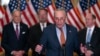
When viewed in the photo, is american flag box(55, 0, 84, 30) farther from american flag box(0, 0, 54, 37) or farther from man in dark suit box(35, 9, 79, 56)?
man in dark suit box(35, 9, 79, 56)

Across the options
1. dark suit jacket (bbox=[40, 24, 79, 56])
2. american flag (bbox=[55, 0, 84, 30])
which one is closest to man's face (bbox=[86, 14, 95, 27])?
dark suit jacket (bbox=[40, 24, 79, 56])

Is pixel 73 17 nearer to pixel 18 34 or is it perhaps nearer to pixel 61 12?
pixel 18 34

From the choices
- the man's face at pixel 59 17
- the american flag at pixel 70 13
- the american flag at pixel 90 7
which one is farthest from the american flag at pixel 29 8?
the man's face at pixel 59 17

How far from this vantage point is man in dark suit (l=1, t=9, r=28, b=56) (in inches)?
241

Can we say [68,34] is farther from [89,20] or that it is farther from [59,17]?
[89,20]

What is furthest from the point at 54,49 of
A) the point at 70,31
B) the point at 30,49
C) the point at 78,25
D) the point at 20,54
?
→ the point at 78,25

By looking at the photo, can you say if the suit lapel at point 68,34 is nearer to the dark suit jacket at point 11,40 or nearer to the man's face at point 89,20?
the man's face at point 89,20

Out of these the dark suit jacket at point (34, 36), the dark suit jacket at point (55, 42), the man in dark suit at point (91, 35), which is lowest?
the dark suit jacket at point (34, 36)

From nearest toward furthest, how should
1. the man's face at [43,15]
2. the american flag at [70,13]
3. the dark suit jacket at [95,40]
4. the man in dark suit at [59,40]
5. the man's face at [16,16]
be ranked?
the man in dark suit at [59,40], the dark suit jacket at [95,40], the man's face at [16,16], the man's face at [43,15], the american flag at [70,13]

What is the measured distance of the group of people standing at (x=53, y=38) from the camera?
4465 millimetres

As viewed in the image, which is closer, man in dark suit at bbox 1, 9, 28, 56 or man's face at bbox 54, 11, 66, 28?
man's face at bbox 54, 11, 66, 28

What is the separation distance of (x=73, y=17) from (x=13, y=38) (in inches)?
79.4

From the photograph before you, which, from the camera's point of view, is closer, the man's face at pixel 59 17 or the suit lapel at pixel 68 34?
the man's face at pixel 59 17

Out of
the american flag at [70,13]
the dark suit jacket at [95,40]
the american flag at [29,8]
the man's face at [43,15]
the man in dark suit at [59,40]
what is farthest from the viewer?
the american flag at [70,13]
